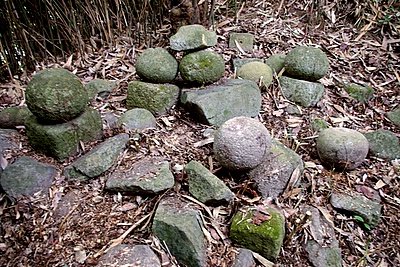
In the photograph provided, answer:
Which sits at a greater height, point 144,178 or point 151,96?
point 151,96

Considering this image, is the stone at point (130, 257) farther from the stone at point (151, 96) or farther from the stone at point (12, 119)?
the stone at point (12, 119)

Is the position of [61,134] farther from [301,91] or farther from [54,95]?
[301,91]

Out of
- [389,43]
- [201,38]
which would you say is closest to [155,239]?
[201,38]

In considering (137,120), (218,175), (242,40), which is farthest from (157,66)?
(242,40)

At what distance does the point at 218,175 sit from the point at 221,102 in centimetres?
52

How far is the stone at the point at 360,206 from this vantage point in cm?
196

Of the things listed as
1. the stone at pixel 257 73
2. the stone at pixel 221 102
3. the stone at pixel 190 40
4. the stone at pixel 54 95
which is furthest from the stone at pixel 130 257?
the stone at pixel 257 73

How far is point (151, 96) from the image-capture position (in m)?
2.36

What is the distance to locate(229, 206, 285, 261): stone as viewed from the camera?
1695 mm

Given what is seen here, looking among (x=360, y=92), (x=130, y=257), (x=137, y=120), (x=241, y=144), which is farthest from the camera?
(x=360, y=92)

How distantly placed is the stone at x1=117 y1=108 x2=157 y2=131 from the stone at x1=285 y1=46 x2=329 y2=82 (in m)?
1.02

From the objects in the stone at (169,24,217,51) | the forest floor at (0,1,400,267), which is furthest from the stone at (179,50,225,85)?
the forest floor at (0,1,400,267)

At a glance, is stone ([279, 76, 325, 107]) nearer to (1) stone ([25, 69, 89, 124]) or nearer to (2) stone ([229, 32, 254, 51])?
(2) stone ([229, 32, 254, 51])

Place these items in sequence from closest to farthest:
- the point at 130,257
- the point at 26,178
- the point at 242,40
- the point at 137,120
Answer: the point at 130,257
the point at 26,178
the point at 137,120
the point at 242,40
